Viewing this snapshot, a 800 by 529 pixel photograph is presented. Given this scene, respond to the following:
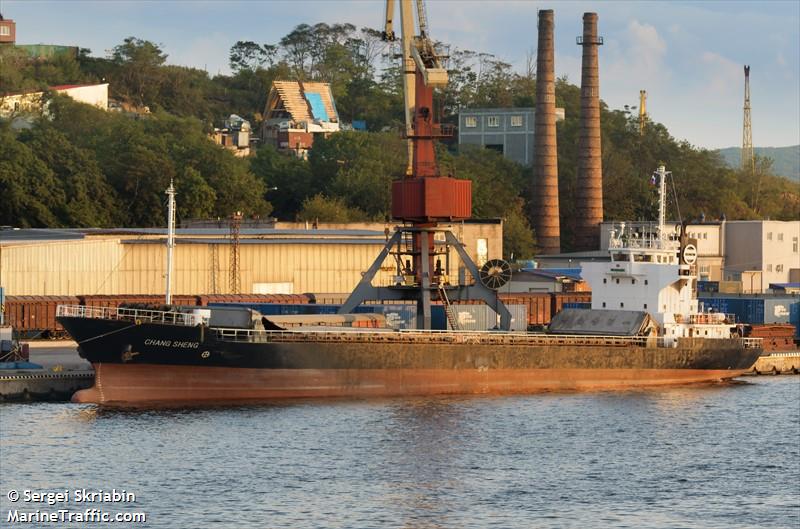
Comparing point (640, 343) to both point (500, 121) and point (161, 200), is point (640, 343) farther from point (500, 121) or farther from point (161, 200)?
point (500, 121)

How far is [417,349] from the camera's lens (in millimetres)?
71688

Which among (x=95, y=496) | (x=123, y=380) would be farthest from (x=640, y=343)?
(x=95, y=496)

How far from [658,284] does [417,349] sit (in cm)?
1551

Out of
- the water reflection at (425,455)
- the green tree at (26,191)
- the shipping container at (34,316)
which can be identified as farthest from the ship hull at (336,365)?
the green tree at (26,191)

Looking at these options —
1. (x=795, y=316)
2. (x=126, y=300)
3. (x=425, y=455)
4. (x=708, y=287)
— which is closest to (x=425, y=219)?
(x=126, y=300)

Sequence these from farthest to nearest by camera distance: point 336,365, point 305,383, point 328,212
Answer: point 328,212 → point 336,365 → point 305,383

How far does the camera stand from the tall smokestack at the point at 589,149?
136250 millimetres

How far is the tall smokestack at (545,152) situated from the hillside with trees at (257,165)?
1785 mm

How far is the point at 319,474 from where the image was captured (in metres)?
52.9

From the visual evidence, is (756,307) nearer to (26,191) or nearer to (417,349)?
(417,349)

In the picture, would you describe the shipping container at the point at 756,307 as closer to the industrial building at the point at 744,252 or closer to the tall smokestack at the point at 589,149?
the industrial building at the point at 744,252

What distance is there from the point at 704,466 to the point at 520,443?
7454mm

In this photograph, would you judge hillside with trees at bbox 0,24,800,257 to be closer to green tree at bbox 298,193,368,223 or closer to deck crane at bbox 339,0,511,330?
green tree at bbox 298,193,368,223

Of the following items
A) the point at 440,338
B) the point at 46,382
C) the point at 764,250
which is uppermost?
the point at 764,250
